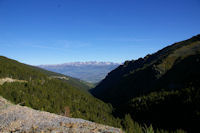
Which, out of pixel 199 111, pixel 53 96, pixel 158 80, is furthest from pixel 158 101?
pixel 53 96

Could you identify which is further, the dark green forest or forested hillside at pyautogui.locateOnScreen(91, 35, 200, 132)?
forested hillside at pyautogui.locateOnScreen(91, 35, 200, 132)

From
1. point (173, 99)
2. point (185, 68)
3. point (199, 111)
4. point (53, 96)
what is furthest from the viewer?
point (185, 68)

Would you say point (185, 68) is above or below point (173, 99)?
above

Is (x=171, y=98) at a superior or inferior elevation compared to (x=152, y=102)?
superior

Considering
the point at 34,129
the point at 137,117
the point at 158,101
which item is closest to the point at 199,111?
the point at 158,101

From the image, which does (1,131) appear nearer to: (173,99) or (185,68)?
(173,99)

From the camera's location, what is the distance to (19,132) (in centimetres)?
2319

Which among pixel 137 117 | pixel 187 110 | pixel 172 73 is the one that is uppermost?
pixel 172 73

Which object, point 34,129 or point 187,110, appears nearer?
point 34,129

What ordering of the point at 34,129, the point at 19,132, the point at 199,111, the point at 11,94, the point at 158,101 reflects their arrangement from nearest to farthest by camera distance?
the point at 19,132
the point at 34,129
the point at 199,111
the point at 11,94
the point at 158,101

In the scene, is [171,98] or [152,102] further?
[152,102]

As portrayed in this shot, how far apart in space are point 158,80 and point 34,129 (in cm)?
15016

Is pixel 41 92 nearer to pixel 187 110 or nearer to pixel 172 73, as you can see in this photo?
pixel 187 110

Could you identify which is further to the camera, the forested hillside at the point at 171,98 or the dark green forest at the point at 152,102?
the forested hillside at the point at 171,98
